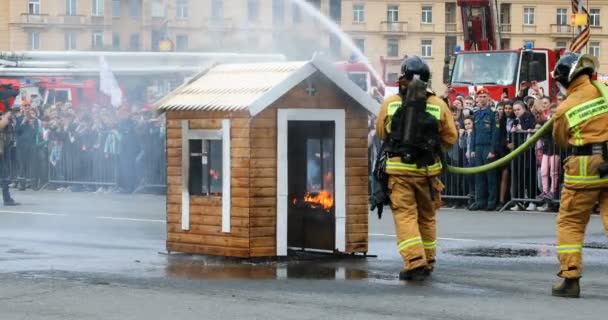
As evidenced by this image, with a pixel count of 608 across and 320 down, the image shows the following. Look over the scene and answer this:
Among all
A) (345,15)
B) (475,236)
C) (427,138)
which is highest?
(345,15)

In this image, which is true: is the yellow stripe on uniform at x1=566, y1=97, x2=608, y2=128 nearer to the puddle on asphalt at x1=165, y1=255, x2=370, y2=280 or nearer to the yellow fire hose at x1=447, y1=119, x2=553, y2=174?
the yellow fire hose at x1=447, y1=119, x2=553, y2=174

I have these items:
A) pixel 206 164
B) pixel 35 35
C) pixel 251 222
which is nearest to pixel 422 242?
pixel 251 222

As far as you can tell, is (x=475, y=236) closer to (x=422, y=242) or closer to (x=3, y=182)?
(x=422, y=242)

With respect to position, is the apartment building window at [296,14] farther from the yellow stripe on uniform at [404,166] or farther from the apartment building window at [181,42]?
the yellow stripe on uniform at [404,166]

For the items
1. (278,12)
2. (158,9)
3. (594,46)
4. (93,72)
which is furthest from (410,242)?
(594,46)

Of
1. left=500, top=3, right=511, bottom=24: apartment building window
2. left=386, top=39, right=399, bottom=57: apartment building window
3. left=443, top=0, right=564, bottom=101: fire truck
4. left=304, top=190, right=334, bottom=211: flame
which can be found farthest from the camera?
left=500, top=3, right=511, bottom=24: apartment building window

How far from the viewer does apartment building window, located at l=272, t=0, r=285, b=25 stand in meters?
23.9

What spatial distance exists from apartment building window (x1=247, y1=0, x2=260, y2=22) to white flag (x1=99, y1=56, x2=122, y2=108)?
10.8m

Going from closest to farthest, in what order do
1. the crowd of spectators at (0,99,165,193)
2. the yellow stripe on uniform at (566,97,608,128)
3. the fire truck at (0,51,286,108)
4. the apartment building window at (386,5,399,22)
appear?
the yellow stripe on uniform at (566,97,608,128) < the crowd of spectators at (0,99,165,193) < the fire truck at (0,51,286,108) < the apartment building window at (386,5,399,22)

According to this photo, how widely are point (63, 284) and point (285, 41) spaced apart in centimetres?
1392

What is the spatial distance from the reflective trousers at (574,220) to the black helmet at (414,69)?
5.31ft

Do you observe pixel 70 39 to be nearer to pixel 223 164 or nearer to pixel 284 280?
pixel 223 164

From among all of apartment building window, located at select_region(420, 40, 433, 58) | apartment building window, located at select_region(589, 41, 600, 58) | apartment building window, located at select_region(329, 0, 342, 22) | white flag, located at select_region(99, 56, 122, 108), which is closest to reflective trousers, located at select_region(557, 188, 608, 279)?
white flag, located at select_region(99, 56, 122, 108)

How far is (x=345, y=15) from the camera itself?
54.9 meters
